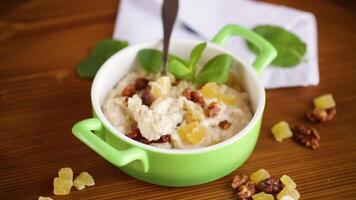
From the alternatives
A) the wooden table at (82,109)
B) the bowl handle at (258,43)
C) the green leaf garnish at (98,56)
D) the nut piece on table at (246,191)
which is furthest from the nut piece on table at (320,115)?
the green leaf garnish at (98,56)

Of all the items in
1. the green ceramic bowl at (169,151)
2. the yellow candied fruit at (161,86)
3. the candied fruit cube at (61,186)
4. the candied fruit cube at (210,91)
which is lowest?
the candied fruit cube at (61,186)

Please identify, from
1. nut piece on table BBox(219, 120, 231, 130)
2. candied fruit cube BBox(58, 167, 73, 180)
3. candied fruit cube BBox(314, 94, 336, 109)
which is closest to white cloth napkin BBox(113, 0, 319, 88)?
candied fruit cube BBox(314, 94, 336, 109)

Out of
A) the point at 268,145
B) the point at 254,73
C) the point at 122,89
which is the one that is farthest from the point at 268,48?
the point at 122,89

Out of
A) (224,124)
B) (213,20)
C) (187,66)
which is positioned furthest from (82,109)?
(213,20)

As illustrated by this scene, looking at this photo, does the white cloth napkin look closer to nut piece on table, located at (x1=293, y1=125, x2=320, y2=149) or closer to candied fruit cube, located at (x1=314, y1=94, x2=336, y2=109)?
candied fruit cube, located at (x1=314, y1=94, x2=336, y2=109)

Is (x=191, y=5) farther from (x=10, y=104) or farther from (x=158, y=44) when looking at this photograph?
(x=10, y=104)

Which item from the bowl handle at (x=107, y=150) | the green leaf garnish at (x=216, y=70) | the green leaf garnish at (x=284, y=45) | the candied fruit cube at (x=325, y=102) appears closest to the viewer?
the bowl handle at (x=107, y=150)

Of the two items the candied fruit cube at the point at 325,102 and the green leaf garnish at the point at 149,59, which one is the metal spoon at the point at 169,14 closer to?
the green leaf garnish at the point at 149,59
